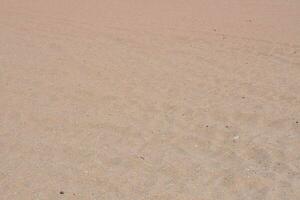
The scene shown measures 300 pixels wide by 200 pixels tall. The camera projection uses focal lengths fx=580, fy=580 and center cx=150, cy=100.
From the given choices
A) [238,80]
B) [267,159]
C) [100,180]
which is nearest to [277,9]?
[238,80]

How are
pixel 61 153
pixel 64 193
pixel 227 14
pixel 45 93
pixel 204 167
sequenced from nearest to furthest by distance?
pixel 64 193, pixel 204 167, pixel 61 153, pixel 45 93, pixel 227 14

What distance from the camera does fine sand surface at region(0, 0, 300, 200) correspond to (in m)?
4.81

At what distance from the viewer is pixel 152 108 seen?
A: 20.8 ft

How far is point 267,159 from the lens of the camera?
16.6ft

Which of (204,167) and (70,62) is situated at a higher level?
(204,167)

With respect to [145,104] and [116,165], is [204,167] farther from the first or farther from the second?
[145,104]

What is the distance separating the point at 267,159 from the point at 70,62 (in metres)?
4.02

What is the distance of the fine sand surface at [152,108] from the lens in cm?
481

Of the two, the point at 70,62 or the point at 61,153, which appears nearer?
the point at 61,153

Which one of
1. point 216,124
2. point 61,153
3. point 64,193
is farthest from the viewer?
point 216,124

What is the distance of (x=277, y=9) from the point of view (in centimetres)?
1125

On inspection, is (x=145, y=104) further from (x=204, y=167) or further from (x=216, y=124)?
(x=204, y=167)

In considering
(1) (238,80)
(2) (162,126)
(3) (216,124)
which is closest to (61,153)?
(2) (162,126)

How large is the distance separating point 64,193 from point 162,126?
1.49 m
